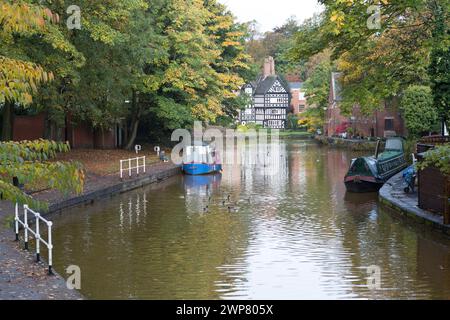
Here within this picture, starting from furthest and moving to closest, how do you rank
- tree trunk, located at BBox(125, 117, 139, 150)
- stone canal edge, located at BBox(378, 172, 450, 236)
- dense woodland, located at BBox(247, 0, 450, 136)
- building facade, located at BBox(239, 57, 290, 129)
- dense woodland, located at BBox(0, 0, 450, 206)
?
building facade, located at BBox(239, 57, 290, 129) → tree trunk, located at BBox(125, 117, 139, 150) → dense woodland, located at BBox(247, 0, 450, 136) → stone canal edge, located at BBox(378, 172, 450, 236) → dense woodland, located at BBox(0, 0, 450, 206)

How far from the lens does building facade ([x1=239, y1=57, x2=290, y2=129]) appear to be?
13812 cm

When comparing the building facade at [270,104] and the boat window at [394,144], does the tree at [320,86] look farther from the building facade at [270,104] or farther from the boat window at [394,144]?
the boat window at [394,144]

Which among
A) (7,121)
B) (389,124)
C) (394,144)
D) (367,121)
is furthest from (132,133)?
(367,121)

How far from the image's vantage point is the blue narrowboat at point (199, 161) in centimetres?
4122

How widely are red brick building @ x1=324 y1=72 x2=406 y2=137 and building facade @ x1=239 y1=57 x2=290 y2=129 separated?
4175 cm

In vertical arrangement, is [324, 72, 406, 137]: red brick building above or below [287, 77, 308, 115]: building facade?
below

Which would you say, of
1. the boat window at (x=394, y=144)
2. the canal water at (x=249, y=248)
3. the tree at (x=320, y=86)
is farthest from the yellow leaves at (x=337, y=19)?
the tree at (x=320, y=86)

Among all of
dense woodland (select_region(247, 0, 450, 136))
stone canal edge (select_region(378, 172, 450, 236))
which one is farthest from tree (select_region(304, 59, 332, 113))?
stone canal edge (select_region(378, 172, 450, 236))

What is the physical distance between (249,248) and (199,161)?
2363 centimetres

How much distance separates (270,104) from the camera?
138875 millimetres

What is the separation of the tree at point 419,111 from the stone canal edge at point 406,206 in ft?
59.5

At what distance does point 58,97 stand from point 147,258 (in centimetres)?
1604

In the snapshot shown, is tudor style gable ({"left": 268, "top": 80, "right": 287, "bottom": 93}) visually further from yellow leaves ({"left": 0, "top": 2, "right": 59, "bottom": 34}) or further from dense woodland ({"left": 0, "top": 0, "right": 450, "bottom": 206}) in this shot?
yellow leaves ({"left": 0, "top": 2, "right": 59, "bottom": 34})
